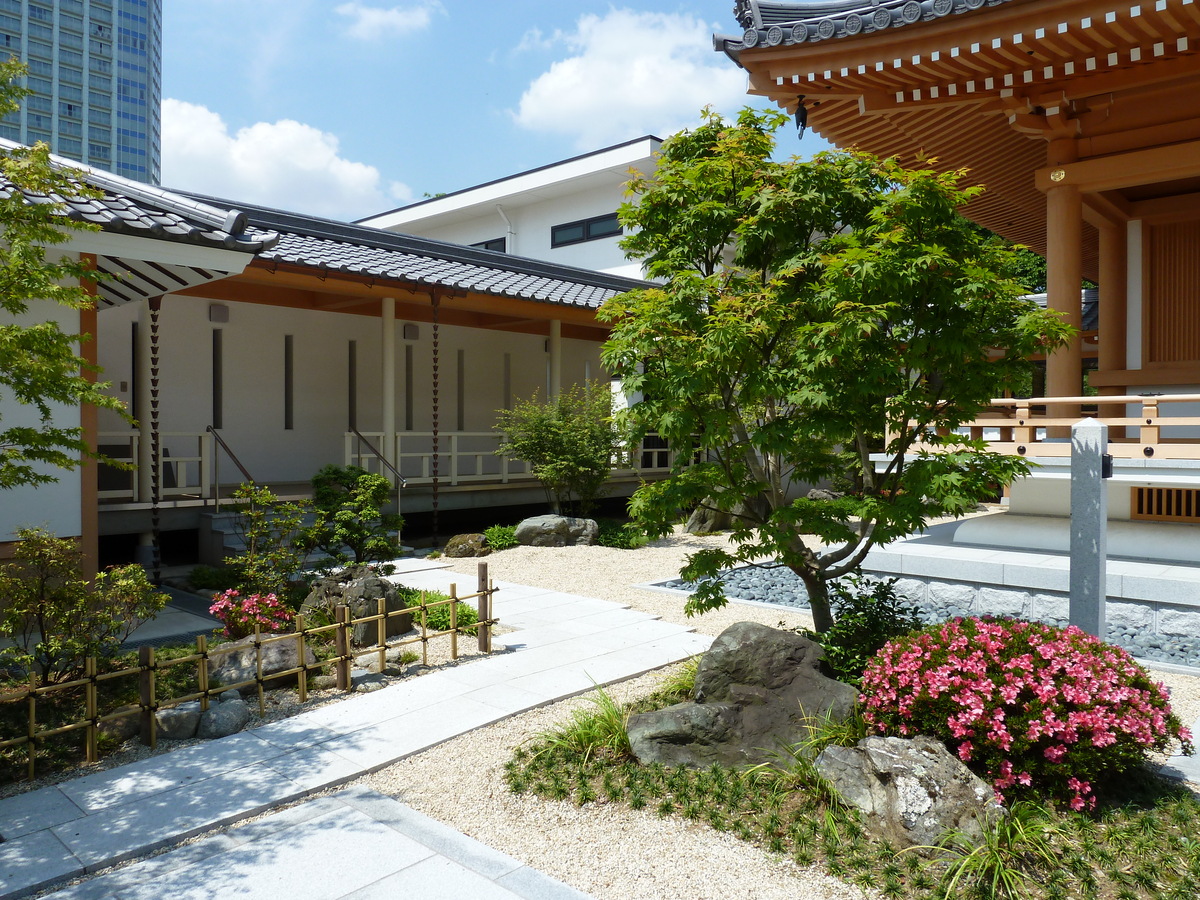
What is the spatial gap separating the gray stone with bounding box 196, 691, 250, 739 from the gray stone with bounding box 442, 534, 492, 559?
275 inches

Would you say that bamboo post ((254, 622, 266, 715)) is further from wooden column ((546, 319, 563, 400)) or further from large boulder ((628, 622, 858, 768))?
wooden column ((546, 319, 563, 400))

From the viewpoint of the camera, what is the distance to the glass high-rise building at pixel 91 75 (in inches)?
4274

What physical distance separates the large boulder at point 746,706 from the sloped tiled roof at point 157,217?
5.86 metres

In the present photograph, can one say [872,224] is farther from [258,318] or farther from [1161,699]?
[258,318]

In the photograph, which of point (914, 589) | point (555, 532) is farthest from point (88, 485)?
point (914, 589)

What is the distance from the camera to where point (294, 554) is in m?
8.18

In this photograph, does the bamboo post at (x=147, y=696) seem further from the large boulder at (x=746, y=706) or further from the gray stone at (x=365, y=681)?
the large boulder at (x=746, y=706)

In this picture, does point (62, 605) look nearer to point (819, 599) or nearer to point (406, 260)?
point (819, 599)

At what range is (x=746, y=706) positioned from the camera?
5.17m

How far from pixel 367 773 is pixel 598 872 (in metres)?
1.78

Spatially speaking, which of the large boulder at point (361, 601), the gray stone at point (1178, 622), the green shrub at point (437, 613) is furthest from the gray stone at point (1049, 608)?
the large boulder at point (361, 601)

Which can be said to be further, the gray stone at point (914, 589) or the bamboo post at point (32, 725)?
the gray stone at point (914, 589)

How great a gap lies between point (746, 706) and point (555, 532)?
8708mm

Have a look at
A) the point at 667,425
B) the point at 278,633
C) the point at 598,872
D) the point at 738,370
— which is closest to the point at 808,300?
the point at 738,370
